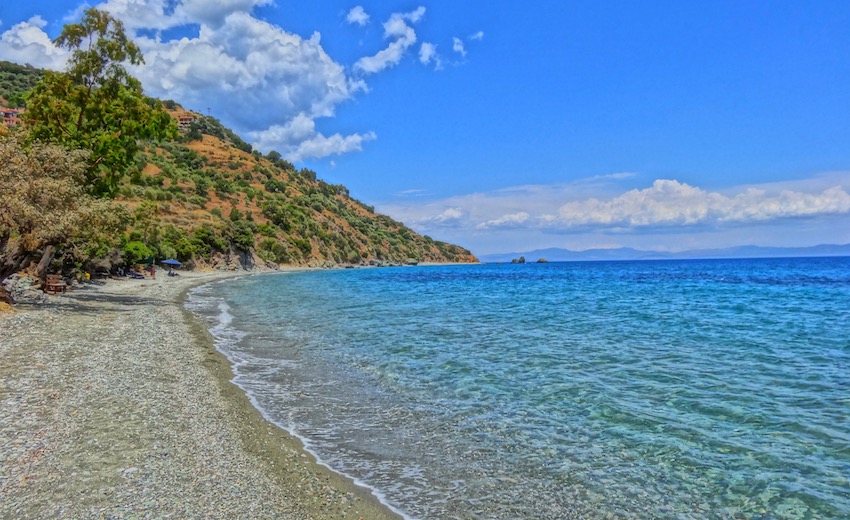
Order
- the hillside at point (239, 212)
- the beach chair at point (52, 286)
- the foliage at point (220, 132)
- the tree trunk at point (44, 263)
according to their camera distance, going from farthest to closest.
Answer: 1. the foliage at point (220, 132)
2. the hillside at point (239, 212)
3. the beach chair at point (52, 286)
4. the tree trunk at point (44, 263)

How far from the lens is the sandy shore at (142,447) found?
530 cm

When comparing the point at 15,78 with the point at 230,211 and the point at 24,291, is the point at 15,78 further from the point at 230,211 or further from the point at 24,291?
the point at 24,291

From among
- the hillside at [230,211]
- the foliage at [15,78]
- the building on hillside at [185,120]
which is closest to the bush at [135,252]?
the hillside at [230,211]

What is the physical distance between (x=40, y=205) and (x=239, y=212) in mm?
70671

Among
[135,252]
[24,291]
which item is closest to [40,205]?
[24,291]

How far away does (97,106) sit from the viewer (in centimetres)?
2477

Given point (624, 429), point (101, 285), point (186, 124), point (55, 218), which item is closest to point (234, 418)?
point (624, 429)

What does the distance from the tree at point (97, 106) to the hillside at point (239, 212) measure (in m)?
19.0

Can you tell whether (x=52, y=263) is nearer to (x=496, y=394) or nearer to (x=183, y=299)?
(x=183, y=299)

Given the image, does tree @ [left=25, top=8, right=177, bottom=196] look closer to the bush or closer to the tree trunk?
the tree trunk

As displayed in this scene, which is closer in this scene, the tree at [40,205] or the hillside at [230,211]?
the tree at [40,205]

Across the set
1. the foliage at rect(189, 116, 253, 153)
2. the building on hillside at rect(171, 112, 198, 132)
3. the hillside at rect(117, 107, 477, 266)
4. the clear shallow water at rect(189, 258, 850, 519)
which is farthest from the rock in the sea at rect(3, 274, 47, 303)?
the foliage at rect(189, 116, 253, 153)

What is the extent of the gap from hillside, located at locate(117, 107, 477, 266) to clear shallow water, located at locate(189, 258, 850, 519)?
3650 cm

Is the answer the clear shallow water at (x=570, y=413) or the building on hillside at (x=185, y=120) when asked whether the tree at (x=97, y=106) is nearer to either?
the clear shallow water at (x=570, y=413)
